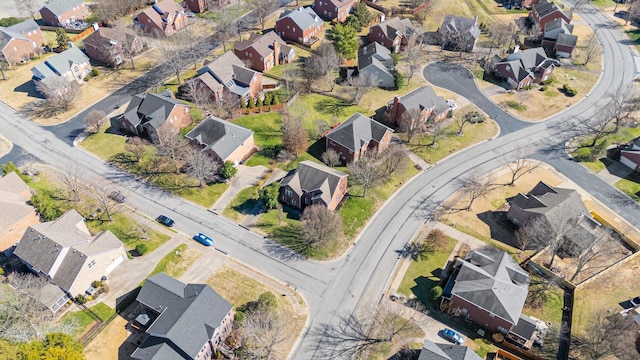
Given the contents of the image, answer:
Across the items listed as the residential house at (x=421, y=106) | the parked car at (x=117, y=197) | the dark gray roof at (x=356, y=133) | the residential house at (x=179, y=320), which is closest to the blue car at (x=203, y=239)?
the residential house at (x=179, y=320)

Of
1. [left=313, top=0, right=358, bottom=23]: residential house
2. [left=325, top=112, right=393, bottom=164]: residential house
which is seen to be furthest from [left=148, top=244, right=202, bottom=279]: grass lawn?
[left=313, top=0, right=358, bottom=23]: residential house

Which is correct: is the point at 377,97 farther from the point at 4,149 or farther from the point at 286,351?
the point at 4,149

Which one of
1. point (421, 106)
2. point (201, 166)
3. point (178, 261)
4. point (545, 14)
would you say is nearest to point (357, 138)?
point (421, 106)

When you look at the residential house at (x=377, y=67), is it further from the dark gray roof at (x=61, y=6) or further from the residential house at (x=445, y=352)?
the dark gray roof at (x=61, y=6)

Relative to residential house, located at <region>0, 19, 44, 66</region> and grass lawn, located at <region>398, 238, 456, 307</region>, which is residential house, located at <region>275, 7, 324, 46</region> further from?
grass lawn, located at <region>398, 238, 456, 307</region>

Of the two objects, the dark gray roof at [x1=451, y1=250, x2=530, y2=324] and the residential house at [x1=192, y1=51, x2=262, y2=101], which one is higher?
the residential house at [x1=192, y1=51, x2=262, y2=101]

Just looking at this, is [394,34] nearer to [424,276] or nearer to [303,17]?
[303,17]
